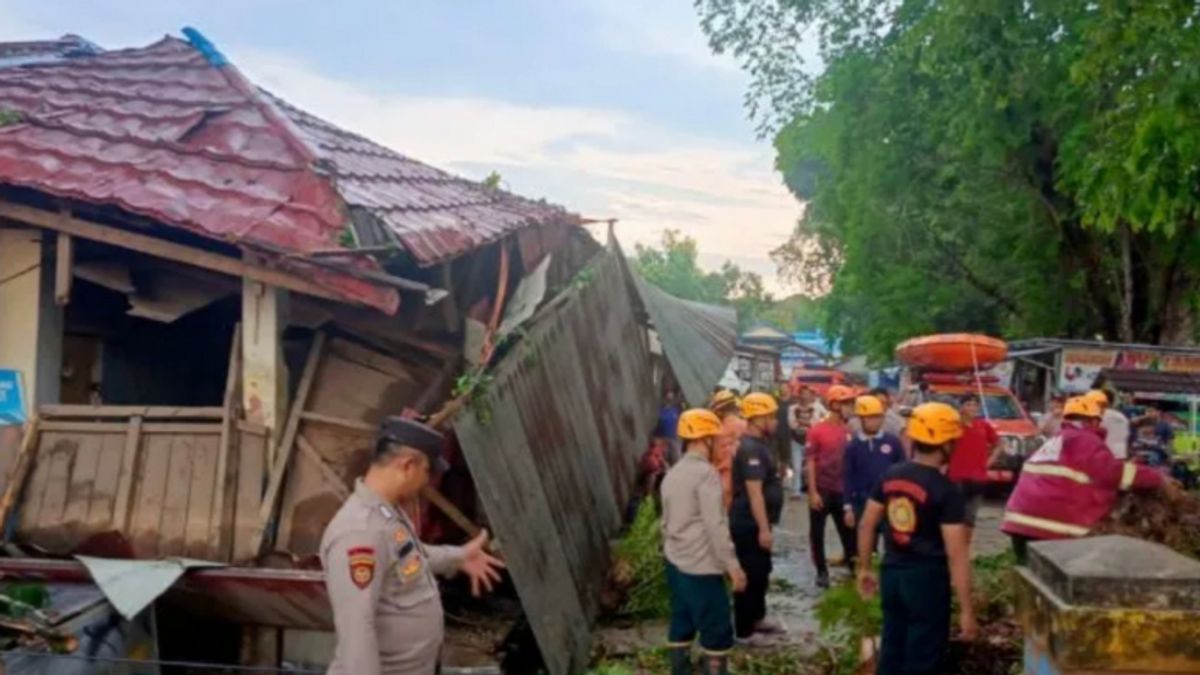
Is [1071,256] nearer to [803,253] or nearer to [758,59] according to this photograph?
[758,59]

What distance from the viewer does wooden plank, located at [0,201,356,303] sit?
5.79m

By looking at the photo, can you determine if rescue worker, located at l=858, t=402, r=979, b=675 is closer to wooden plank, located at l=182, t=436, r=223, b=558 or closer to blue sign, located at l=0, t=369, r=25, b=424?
wooden plank, located at l=182, t=436, r=223, b=558

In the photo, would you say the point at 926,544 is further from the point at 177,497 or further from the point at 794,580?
the point at 794,580

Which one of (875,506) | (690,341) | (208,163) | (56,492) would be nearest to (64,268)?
(208,163)

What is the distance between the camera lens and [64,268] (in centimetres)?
609

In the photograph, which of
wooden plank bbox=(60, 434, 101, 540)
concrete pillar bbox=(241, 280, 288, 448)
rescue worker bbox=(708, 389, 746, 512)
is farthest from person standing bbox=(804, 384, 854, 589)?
wooden plank bbox=(60, 434, 101, 540)

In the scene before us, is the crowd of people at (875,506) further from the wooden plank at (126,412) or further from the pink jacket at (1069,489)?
the wooden plank at (126,412)

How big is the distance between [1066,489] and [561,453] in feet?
11.2

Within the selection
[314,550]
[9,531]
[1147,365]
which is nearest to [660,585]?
[314,550]

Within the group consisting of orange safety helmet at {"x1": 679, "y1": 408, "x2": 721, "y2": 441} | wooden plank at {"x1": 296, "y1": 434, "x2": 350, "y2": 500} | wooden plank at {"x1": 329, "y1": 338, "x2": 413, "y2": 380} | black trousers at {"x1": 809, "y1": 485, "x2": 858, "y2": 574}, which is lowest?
black trousers at {"x1": 809, "y1": 485, "x2": 858, "y2": 574}

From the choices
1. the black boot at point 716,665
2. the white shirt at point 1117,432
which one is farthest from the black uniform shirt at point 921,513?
the white shirt at point 1117,432

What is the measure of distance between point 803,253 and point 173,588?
4359 centimetres

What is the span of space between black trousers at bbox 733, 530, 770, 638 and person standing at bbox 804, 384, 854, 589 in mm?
1747

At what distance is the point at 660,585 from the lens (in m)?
8.51
